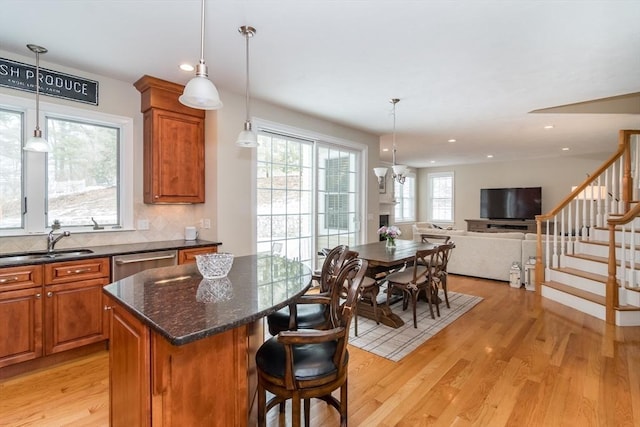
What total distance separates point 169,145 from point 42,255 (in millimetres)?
1541

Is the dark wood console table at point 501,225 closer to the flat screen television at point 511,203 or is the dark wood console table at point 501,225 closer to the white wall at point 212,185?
the flat screen television at point 511,203

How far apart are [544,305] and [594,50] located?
10.2ft

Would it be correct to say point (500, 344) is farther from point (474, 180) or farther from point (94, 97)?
point (474, 180)

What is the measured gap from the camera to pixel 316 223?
4.82 m

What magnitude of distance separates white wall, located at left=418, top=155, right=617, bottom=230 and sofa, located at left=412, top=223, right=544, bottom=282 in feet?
13.7

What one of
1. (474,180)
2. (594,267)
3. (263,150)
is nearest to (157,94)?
(263,150)

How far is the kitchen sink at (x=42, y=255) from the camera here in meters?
2.61

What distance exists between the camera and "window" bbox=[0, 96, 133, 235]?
9.37 ft

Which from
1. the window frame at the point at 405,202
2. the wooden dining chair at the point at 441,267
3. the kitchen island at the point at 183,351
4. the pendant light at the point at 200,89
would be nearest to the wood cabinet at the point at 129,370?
the kitchen island at the point at 183,351

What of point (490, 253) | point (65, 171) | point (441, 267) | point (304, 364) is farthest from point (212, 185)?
point (490, 253)

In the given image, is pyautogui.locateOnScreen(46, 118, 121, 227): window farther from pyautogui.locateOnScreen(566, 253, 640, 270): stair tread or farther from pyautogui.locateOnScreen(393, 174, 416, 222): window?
pyautogui.locateOnScreen(393, 174, 416, 222): window

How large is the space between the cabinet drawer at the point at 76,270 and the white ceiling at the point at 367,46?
6.03 ft

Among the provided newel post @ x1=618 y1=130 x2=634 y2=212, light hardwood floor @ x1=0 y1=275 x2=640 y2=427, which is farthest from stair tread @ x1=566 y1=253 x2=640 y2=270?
light hardwood floor @ x1=0 y1=275 x2=640 y2=427

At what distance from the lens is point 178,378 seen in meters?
1.22
